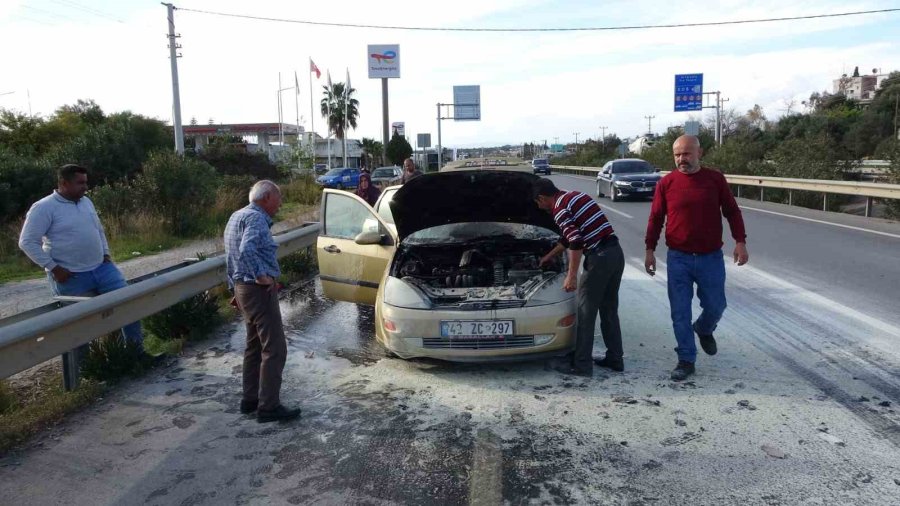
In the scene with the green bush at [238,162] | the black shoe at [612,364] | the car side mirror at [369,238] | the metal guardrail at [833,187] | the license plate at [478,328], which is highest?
the green bush at [238,162]

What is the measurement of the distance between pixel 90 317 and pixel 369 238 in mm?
2522

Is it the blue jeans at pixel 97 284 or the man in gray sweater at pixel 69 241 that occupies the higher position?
the man in gray sweater at pixel 69 241

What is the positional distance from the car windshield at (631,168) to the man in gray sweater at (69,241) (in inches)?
828

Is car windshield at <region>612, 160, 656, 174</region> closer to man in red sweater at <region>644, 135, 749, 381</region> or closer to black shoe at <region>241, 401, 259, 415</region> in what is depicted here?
man in red sweater at <region>644, 135, 749, 381</region>

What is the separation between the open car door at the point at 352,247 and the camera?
6.48m

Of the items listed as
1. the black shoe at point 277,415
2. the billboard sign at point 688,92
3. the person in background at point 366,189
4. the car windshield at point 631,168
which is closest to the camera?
the black shoe at point 277,415

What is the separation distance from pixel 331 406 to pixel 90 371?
2.16 m

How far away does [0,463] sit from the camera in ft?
12.6

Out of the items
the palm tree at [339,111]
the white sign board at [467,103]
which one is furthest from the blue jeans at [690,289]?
the palm tree at [339,111]

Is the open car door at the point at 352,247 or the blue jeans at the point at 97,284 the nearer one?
the blue jeans at the point at 97,284

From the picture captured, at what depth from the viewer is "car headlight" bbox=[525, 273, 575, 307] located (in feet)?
16.5

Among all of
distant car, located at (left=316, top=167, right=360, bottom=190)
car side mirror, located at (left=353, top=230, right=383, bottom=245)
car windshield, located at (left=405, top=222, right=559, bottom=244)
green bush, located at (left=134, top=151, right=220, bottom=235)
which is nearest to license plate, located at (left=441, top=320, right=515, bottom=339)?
car windshield, located at (left=405, top=222, right=559, bottom=244)

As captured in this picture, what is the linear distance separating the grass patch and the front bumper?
236 cm

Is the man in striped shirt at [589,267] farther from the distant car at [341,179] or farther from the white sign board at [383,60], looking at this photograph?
the white sign board at [383,60]
